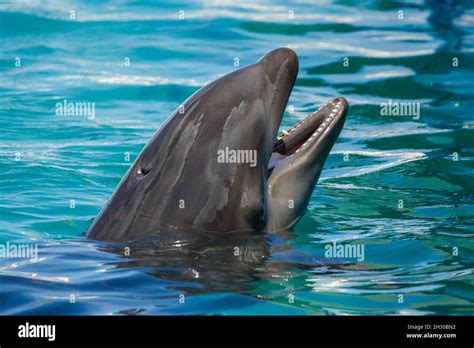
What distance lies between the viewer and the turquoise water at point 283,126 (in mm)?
6078

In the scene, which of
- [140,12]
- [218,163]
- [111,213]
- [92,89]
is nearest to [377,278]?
[218,163]

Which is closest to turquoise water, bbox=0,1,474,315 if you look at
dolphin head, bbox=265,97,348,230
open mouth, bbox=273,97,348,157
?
dolphin head, bbox=265,97,348,230

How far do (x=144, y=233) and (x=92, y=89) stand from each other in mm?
8063

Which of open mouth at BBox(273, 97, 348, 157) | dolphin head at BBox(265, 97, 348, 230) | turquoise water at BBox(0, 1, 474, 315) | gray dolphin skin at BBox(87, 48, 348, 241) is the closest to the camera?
turquoise water at BBox(0, 1, 474, 315)

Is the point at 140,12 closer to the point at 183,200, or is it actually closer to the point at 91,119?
the point at 91,119

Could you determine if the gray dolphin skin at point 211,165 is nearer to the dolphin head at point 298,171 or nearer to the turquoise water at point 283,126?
the dolphin head at point 298,171

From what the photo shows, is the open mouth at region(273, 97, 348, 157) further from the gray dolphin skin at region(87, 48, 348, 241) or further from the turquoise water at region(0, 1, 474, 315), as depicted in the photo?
the turquoise water at region(0, 1, 474, 315)

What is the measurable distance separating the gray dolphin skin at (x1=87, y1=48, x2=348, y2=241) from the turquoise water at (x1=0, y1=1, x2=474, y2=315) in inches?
Answer: 7.7

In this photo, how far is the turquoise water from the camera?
608 cm

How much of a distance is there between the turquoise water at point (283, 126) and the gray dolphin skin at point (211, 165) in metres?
0.20

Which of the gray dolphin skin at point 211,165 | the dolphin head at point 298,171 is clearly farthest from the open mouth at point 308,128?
the gray dolphin skin at point 211,165

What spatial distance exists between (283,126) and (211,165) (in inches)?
236

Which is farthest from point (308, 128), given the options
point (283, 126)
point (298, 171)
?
point (283, 126)

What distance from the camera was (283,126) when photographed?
40.7 feet
